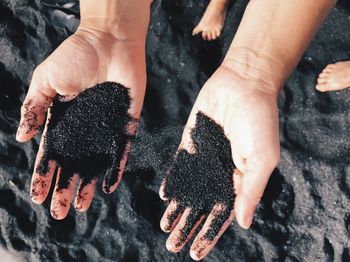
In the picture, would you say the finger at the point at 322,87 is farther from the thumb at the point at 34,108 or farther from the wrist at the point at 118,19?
the thumb at the point at 34,108

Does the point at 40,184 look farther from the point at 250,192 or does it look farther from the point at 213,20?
the point at 213,20

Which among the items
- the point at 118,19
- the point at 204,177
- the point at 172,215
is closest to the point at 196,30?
the point at 118,19

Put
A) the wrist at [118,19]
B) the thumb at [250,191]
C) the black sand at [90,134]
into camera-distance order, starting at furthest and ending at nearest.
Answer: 1. the wrist at [118,19]
2. the black sand at [90,134]
3. the thumb at [250,191]

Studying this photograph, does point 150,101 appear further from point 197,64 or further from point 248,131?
point 248,131

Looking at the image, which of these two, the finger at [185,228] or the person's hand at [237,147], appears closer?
the person's hand at [237,147]

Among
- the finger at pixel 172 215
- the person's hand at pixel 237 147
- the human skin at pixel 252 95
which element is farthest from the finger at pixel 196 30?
the finger at pixel 172 215

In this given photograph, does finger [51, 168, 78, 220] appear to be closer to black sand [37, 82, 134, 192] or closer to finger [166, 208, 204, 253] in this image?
black sand [37, 82, 134, 192]

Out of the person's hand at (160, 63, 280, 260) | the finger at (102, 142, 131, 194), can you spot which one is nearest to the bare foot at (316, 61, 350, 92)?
the person's hand at (160, 63, 280, 260)

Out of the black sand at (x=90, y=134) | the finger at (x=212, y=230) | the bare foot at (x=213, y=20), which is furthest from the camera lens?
the bare foot at (x=213, y=20)
